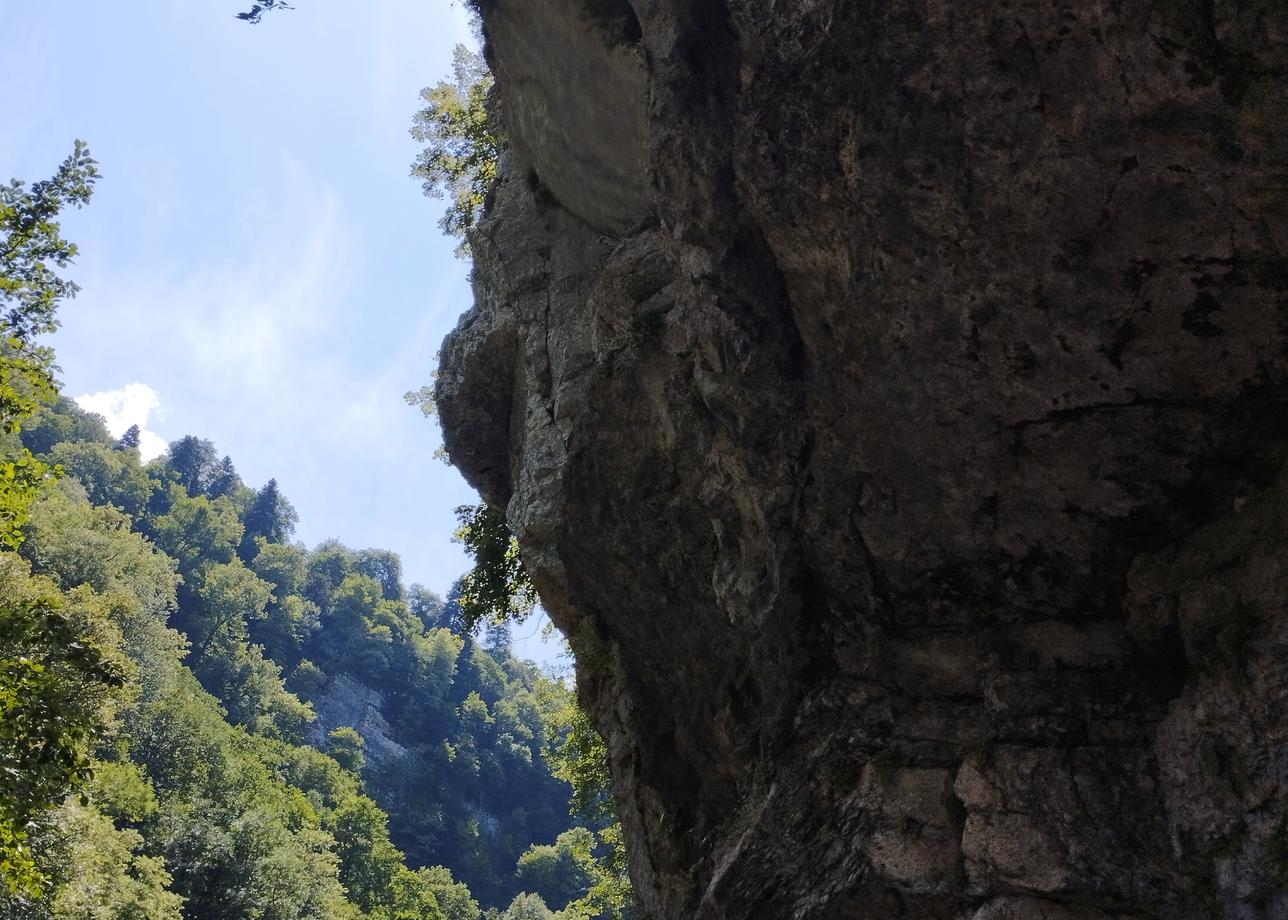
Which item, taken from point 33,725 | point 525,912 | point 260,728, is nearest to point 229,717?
point 260,728

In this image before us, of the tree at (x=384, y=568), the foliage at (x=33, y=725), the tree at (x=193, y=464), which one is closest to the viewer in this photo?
the foliage at (x=33, y=725)

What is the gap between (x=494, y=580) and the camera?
1547cm

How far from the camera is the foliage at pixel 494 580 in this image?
15406 millimetres

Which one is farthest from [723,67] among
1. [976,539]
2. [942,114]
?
[976,539]

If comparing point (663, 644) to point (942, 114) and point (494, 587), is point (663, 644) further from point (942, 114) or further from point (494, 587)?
point (942, 114)

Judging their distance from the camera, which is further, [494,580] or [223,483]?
[223,483]

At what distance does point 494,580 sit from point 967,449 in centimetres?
929

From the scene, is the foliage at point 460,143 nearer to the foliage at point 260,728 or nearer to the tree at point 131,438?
the foliage at point 260,728

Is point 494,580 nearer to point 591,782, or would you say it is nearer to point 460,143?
point 591,782

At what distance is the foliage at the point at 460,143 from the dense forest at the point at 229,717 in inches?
264

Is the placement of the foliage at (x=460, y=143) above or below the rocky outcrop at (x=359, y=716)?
below

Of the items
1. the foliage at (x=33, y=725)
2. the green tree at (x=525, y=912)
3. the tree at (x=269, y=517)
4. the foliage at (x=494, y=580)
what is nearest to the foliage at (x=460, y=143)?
the foliage at (x=494, y=580)

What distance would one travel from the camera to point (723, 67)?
8688 millimetres

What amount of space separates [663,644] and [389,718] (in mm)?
108345
